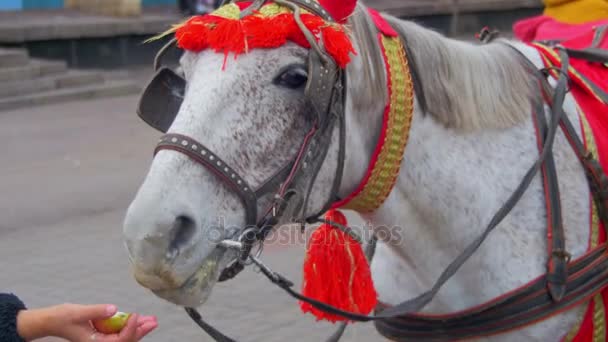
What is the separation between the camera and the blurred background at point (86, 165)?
5.05m

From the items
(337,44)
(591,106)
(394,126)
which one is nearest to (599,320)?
(591,106)

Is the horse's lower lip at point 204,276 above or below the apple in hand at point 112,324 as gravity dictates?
above

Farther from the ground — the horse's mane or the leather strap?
the horse's mane

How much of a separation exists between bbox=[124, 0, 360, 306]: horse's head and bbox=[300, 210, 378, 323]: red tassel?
35cm

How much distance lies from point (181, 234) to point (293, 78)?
464 millimetres

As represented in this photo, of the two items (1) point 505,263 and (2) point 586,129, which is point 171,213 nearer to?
(1) point 505,263

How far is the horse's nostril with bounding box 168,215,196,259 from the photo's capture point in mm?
1916

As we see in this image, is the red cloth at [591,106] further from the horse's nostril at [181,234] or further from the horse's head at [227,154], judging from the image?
the horse's nostril at [181,234]

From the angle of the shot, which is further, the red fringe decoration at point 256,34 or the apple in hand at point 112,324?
the apple in hand at point 112,324

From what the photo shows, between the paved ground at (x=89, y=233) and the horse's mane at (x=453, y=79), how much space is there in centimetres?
206

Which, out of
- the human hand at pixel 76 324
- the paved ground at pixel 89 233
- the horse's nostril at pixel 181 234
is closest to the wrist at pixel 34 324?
the human hand at pixel 76 324

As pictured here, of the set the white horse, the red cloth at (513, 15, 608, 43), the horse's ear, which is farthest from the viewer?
the red cloth at (513, 15, 608, 43)

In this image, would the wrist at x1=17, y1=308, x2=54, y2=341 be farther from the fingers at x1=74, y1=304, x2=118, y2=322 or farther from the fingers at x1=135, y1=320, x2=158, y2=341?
the fingers at x1=135, y1=320, x2=158, y2=341

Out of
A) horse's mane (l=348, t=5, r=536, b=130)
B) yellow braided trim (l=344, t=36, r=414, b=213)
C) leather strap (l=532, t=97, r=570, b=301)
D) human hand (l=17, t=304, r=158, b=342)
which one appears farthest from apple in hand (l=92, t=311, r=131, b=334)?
leather strap (l=532, t=97, r=570, b=301)
